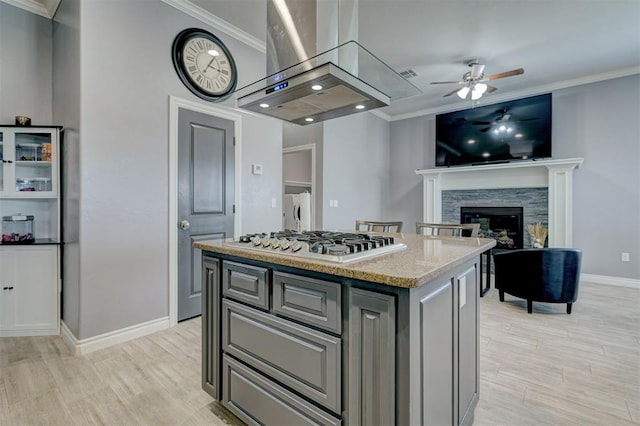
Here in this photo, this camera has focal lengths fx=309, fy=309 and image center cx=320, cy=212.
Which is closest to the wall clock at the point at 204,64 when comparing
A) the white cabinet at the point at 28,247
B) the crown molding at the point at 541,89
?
the white cabinet at the point at 28,247

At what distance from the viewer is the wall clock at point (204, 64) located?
9.24ft

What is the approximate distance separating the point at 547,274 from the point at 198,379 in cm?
323

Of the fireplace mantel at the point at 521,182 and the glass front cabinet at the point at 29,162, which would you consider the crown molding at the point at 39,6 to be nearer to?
the glass front cabinet at the point at 29,162

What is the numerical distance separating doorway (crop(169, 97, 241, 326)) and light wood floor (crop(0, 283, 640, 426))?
17.7 inches

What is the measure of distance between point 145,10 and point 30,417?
293 centimetres

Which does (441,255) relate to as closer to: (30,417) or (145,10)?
(30,417)

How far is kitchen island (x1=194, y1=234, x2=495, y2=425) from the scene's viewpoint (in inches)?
38.6

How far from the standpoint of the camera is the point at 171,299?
9.14 ft

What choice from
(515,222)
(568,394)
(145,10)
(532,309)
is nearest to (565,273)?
(532,309)

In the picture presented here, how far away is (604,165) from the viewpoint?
4.27 meters

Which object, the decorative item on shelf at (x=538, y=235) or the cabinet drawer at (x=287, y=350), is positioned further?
the decorative item on shelf at (x=538, y=235)

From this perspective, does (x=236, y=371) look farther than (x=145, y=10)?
No

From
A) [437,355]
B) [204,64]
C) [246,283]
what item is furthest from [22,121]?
[437,355]

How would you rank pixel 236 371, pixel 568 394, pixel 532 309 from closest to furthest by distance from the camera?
1. pixel 236 371
2. pixel 568 394
3. pixel 532 309
